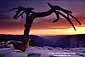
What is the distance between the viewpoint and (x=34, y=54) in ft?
5.21

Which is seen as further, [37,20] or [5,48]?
[37,20]

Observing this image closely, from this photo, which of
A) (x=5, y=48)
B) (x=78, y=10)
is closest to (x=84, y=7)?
(x=78, y=10)

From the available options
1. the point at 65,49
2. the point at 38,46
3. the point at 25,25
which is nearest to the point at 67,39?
the point at 65,49

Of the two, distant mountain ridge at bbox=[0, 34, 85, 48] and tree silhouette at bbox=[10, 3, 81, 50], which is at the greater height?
tree silhouette at bbox=[10, 3, 81, 50]

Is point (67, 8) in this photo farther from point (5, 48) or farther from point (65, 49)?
point (5, 48)

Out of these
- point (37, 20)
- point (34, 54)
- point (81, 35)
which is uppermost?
point (37, 20)

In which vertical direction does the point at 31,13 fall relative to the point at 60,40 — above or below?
above

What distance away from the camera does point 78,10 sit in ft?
5.88

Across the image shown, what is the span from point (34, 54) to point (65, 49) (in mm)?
296

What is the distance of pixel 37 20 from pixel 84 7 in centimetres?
37

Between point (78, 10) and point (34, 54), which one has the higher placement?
point (78, 10)

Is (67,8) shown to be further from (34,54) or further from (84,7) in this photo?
(34,54)

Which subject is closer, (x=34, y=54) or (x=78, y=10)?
(x=34, y=54)

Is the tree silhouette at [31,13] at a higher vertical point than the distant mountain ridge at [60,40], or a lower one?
higher
